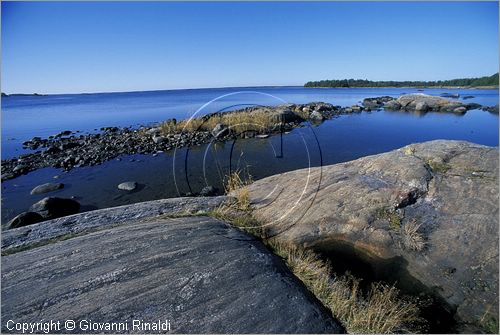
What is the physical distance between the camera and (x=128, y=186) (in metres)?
12.8

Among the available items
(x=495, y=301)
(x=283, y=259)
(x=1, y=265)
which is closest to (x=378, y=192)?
(x=495, y=301)

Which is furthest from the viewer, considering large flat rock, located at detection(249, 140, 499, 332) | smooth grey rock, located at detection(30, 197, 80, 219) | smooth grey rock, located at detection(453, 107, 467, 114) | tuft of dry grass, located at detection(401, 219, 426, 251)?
smooth grey rock, located at detection(453, 107, 467, 114)

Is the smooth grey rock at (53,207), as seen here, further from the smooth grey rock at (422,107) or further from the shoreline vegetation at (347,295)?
the smooth grey rock at (422,107)

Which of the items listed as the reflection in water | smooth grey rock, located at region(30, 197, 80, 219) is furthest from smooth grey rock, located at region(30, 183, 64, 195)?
smooth grey rock, located at region(30, 197, 80, 219)

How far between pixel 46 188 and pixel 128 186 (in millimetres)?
4031

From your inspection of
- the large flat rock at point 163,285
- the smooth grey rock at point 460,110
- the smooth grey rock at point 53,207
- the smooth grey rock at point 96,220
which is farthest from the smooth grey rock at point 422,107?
the smooth grey rock at point 53,207

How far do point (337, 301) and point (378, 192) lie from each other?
3807mm

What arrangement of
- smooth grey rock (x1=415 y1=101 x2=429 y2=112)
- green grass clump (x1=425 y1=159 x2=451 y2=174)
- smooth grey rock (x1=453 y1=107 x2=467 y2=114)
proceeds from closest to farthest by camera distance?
green grass clump (x1=425 y1=159 x2=451 y2=174) → smooth grey rock (x1=453 y1=107 x2=467 y2=114) → smooth grey rock (x1=415 y1=101 x2=429 y2=112)

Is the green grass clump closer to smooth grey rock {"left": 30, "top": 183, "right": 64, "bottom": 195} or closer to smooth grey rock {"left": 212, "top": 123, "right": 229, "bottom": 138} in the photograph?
smooth grey rock {"left": 30, "top": 183, "right": 64, "bottom": 195}

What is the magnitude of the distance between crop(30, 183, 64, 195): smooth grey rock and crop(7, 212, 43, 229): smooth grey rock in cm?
396

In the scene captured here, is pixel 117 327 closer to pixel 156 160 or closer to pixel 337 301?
pixel 337 301

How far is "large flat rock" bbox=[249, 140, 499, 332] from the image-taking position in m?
5.12

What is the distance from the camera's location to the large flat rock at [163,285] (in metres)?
3.42

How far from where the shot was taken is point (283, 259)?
199 inches
